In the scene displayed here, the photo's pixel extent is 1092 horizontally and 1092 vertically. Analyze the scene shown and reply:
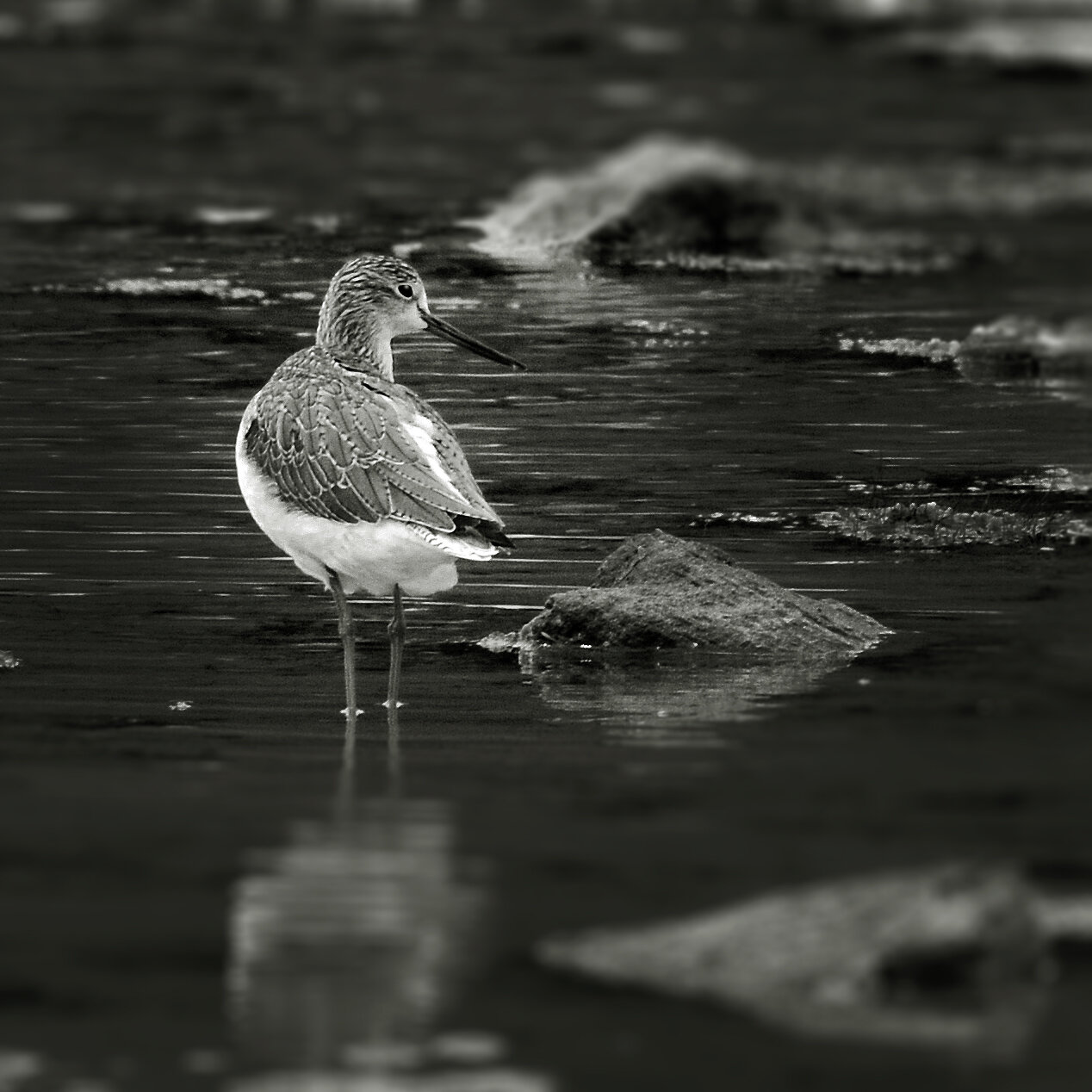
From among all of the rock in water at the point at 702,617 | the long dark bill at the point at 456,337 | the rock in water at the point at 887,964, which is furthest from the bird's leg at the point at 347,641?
the rock in water at the point at 887,964

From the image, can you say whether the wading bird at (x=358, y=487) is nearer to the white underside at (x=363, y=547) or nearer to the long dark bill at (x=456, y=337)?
the white underside at (x=363, y=547)

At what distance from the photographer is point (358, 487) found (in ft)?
35.3

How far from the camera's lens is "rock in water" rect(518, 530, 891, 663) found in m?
11.1

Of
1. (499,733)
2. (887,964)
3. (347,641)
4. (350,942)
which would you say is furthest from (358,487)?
(887,964)

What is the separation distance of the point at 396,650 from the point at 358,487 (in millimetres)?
704

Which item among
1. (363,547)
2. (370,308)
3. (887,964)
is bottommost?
(887,964)

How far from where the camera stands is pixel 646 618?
37.2 ft

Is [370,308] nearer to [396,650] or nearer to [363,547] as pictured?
[363,547]

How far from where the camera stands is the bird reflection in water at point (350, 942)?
6164 millimetres

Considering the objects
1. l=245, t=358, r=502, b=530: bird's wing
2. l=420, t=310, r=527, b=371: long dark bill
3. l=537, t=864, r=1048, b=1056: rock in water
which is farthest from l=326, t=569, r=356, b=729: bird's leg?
l=537, t=864, r=1048, b=1056: rock in water

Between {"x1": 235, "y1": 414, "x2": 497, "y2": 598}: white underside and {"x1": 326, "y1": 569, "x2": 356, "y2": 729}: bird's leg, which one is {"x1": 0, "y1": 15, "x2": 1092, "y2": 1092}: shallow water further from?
{"x1": 235, "y1": 414, "x2": 497, "y2": 598}: white underside

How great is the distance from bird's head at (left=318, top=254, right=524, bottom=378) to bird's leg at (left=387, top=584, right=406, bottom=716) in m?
1.86

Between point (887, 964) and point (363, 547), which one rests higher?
point (363, 547)

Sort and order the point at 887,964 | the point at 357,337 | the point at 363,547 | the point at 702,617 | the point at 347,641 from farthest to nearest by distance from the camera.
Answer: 1. the point at 357,337
2. the point at 702,617
3. the point at 347,641
4. the point at 363,547
5. the point at 887,964
